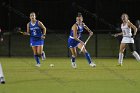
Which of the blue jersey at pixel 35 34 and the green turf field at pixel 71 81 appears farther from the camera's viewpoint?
the blue jersey at pixel 35 34

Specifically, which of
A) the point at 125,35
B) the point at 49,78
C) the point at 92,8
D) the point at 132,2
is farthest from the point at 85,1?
the point at 49,78

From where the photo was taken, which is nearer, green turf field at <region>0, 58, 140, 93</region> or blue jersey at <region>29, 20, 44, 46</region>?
green turf field at <region>0, 58, 140, 93</region>

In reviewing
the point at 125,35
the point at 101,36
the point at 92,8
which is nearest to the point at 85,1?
the point at 92,8

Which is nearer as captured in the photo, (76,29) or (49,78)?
(49,78)

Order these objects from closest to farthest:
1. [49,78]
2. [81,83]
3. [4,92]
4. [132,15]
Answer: [4,92] < [81,83] < [49,78] < [132,15]

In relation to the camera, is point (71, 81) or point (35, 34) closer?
point (71, 81)

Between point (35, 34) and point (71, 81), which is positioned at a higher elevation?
point (35, 34)

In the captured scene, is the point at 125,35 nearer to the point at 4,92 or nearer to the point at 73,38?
the point at 73,38

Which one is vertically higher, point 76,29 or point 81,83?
point 76,29

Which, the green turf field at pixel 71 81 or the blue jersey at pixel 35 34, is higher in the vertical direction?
the blue jersey at pixel 35 34

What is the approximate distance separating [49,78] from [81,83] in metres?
1.83

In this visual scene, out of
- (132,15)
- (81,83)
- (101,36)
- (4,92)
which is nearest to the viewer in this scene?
(4,92)

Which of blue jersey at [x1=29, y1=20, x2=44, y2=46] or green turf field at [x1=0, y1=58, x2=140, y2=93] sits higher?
blue jersey at [x1=29, y1=20, x2=44, y2=46]

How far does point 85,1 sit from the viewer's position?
133 feet
